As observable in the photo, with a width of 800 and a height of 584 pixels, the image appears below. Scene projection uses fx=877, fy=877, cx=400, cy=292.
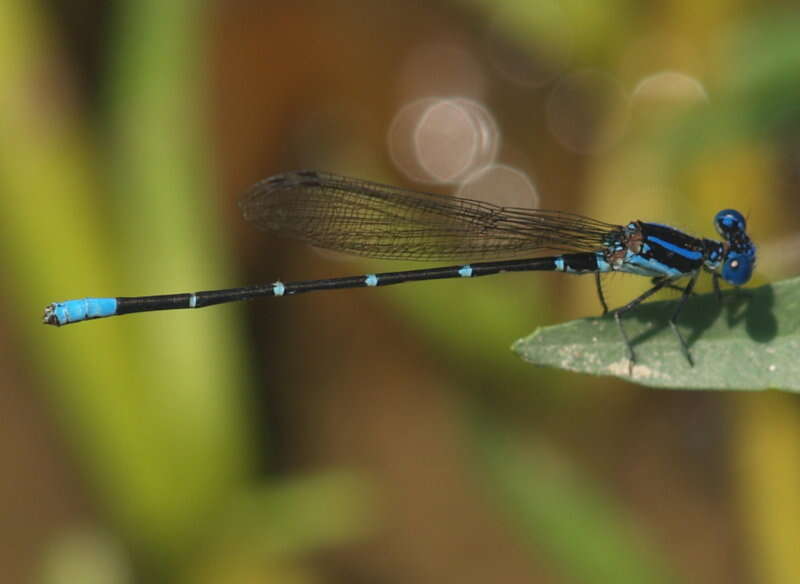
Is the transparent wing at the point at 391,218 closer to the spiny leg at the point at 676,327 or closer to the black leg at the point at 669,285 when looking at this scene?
the black leg at the point at 669,285

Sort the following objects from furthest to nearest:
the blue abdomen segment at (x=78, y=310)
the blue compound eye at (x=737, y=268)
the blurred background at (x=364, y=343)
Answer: the blurred background at (x=364, y=343), the blue abdomen segment at (x=78, y=310), the blue compound eye at (x=737, y=268)

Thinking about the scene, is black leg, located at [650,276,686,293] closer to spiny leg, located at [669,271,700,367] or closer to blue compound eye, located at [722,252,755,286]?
blue compound eye, located at [722,252,755,286]

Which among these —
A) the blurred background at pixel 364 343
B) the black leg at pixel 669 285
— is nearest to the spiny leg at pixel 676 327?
the black leg at pixel 669 285

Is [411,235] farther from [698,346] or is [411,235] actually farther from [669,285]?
[698,346]

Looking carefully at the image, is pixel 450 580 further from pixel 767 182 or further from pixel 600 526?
pixel 767 182

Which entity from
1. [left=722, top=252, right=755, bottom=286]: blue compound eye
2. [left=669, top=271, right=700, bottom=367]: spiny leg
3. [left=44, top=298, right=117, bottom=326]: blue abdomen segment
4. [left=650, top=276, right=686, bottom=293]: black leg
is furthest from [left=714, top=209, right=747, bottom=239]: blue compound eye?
[left=44, top=298, right=117, bottom=326]: blue abdomen segment

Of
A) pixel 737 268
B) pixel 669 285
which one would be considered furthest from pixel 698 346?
pixel 669 285
